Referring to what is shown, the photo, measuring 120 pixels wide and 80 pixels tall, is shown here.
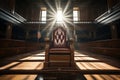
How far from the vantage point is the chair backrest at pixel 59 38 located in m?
2.57

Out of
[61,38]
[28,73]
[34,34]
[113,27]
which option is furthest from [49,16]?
[28,73]

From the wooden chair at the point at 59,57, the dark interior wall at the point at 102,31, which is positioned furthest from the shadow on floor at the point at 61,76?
the dark interior wall at the point at 102,31

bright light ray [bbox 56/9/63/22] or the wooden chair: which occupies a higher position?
bright light ray [bbox 56/9/63/22]

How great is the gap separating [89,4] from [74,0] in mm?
1983

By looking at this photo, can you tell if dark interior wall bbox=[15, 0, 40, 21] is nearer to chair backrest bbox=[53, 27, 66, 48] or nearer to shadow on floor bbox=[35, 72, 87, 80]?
chair backrest bbox=[53, 27, 66, 48]

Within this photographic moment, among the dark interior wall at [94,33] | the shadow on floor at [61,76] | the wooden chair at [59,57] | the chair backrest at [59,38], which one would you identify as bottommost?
the shadow on floor at [61,76]

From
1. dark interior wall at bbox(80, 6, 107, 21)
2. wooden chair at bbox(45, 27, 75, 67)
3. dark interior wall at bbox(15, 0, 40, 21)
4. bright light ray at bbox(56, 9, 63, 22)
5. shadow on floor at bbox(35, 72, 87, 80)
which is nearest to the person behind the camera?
shadow on floor at bbox(35, 72, 87, 80)

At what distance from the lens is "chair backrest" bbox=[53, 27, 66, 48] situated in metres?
2.57

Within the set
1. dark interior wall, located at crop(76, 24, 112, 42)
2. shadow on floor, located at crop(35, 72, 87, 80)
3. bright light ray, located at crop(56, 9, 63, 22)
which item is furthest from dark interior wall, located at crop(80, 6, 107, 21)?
shadow on floor, located at crop(35, 72, 87, 80)

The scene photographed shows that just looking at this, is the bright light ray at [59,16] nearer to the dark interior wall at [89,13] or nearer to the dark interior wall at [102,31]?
the dark interior wall at [89,13]

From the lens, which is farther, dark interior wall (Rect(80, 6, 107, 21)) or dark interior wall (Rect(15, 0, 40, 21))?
dark interior wall (Rect(80, 6, 107, 21))

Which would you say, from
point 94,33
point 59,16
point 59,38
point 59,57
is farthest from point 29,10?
point 59,57

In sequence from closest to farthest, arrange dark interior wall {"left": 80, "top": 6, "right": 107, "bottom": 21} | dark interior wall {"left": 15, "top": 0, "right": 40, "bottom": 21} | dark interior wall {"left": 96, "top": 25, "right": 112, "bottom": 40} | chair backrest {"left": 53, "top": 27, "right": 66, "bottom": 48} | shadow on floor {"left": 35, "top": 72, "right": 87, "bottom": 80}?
shadow on floor {"left": 35, "top": 72, "right": 87, "bottom": 80} → chair backrest {"left": 53, "top": 27, "right": 66, "bottom": 48} → dark interior wall {"left": 96, "top": 25, "right": 112, "bottom": 40} → dark interior wall {"left": 15, "top": 0, "right": 40, "bottom": 21} → dark interior wall {"left": 80, "top": 6, "right": 107, "bottom": 21}

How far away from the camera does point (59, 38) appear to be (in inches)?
101
